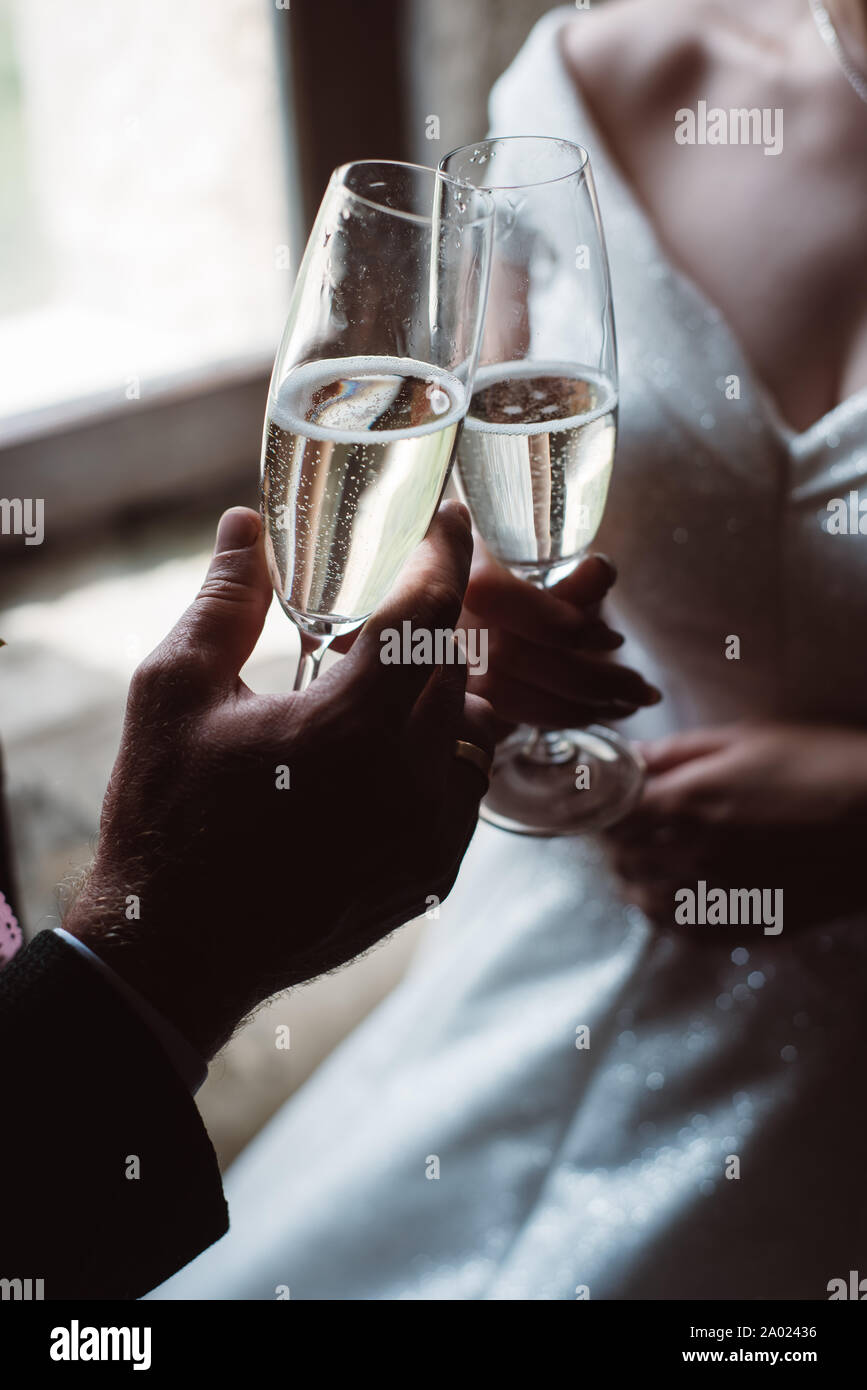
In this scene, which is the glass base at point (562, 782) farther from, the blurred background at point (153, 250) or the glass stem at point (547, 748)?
the blurred background at point (153, 250)

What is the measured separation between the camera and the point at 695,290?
1.02 metres

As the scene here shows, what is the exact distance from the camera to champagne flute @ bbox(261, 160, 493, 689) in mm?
571

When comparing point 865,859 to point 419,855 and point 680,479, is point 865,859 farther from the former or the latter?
point 419,855

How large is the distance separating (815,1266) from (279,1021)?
1.03 metres

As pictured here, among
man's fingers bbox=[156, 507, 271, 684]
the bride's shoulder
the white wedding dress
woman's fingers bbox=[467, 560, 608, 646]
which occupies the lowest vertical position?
the white wedding dress

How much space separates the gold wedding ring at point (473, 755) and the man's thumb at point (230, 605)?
0.12 meters

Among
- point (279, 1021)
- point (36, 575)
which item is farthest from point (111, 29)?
point (279, 1021)

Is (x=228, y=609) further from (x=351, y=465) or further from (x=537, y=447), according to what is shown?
(x=537, y=447)

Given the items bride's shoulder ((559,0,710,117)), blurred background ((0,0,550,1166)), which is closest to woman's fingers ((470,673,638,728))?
bride's shoulder ((559,0,710,117))

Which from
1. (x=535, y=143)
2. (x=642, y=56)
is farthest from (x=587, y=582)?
(x=642, y=56)

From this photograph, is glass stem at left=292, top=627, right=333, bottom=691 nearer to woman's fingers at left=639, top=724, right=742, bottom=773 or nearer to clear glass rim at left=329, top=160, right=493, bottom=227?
clear glass rim at left=329, top=160, right=493, bottom=227

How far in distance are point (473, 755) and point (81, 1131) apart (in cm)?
26

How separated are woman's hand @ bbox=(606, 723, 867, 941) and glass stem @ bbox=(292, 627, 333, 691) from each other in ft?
1.34

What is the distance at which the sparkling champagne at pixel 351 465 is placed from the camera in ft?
1.86
